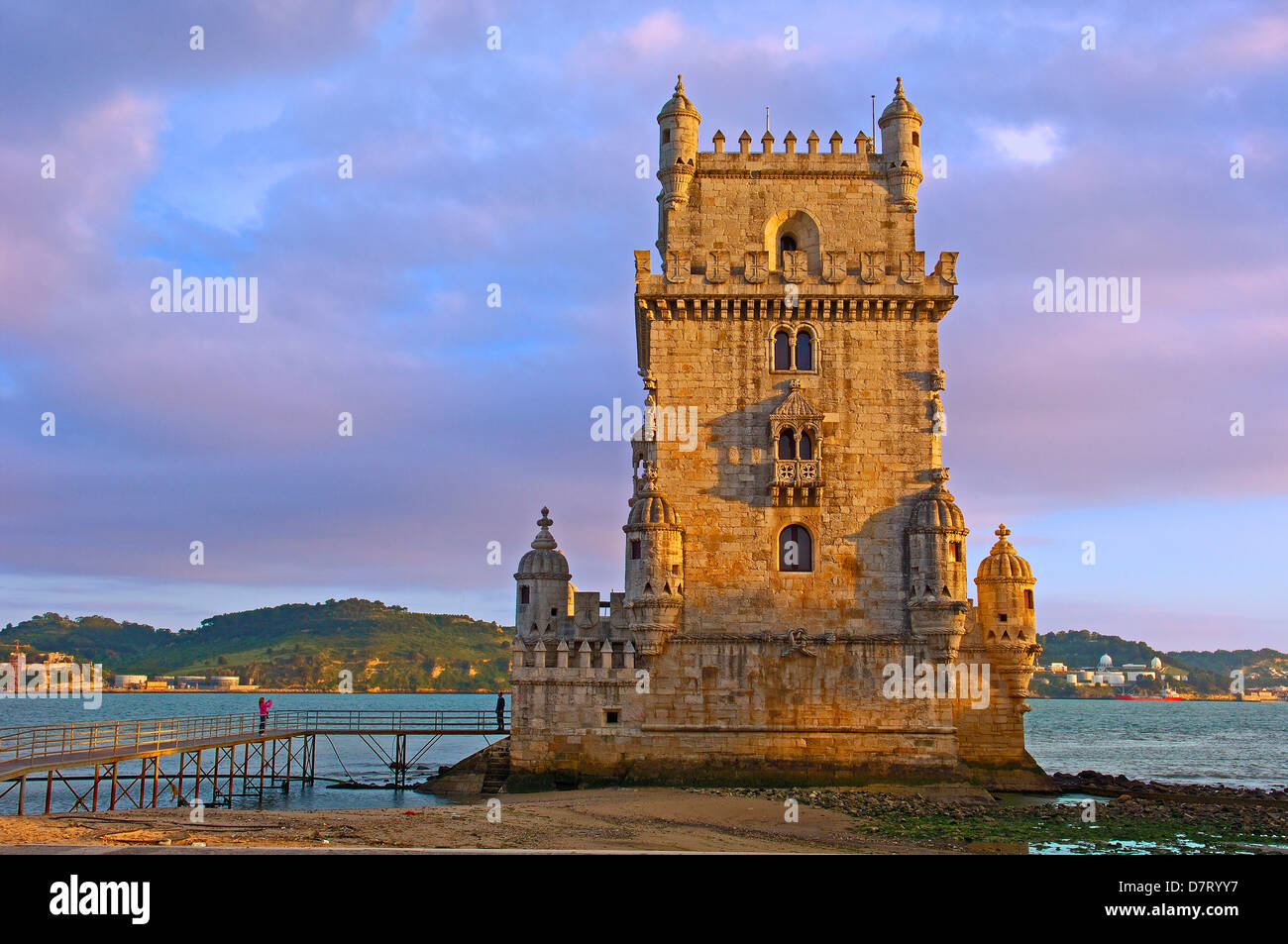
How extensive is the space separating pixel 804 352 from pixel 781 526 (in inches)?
235

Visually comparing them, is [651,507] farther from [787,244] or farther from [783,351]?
[787,244]

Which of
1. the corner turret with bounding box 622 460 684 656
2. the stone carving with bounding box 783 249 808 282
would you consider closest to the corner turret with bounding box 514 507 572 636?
the corner turret with bounding box 622 460 684 656

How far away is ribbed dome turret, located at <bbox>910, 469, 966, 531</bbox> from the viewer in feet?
111

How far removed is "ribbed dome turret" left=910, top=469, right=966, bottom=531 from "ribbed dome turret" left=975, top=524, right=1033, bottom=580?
4978mm

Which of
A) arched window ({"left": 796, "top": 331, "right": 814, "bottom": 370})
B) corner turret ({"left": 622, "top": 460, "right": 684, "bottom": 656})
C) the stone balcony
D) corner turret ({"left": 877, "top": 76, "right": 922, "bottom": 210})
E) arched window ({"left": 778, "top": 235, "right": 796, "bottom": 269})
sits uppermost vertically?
corner turret ({"left": 877, "top": 76, "right": 922, "bottom": 210})

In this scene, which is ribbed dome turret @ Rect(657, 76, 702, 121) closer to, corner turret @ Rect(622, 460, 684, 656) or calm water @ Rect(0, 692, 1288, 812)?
corner turret @ Rect(622, 460, 684, 656)

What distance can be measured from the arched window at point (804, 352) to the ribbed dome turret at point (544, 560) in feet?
33.9

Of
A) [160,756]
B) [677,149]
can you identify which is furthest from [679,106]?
[160,756]

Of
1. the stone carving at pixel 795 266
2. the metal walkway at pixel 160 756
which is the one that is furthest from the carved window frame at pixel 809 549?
the metal walkway at pixel 160 756

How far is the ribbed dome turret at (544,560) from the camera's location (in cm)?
3638

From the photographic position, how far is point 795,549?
114ft
